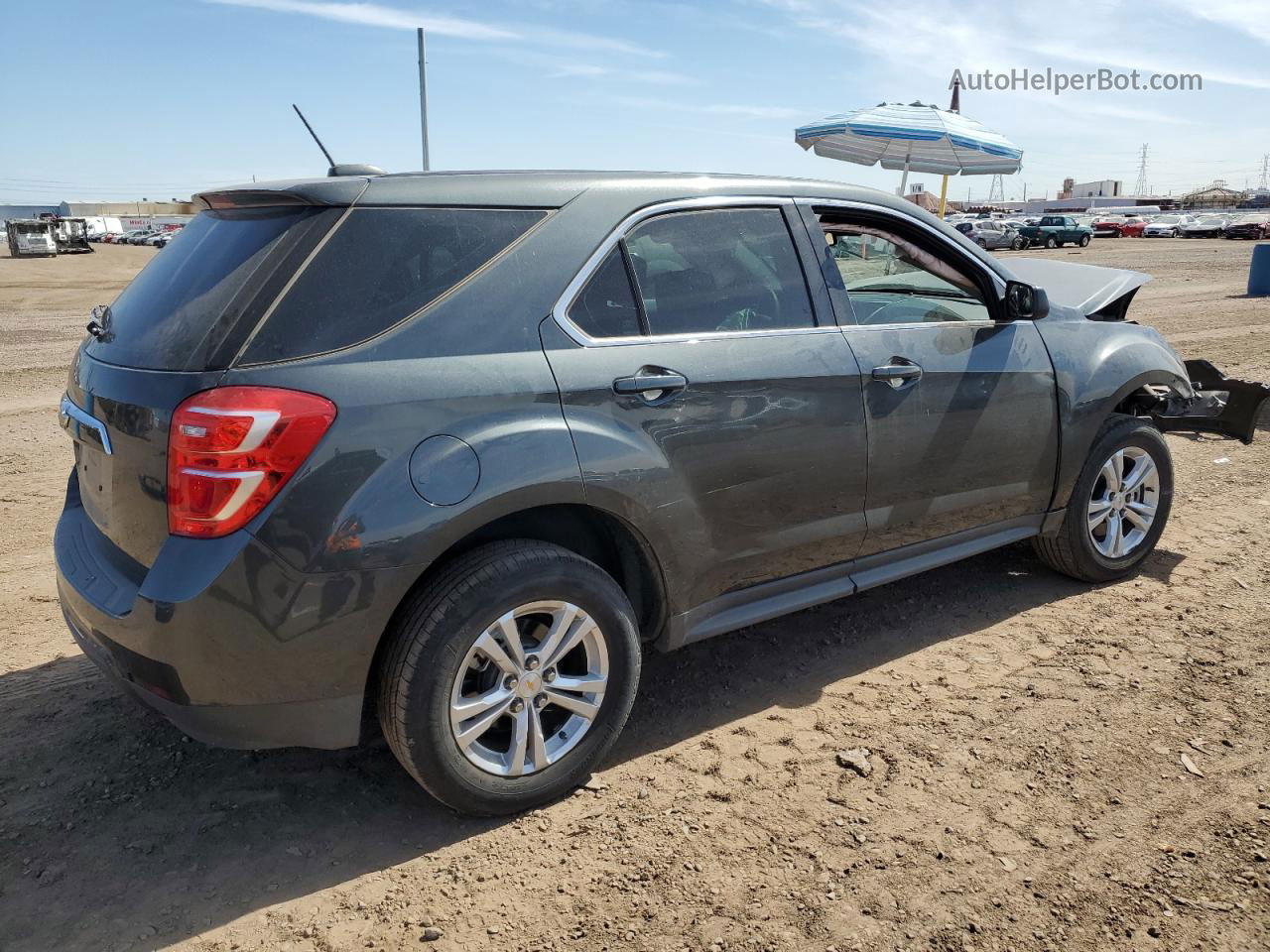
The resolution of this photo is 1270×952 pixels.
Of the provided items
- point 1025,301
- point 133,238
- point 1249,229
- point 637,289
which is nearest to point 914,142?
point 1025,301

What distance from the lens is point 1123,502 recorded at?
4.61 metres

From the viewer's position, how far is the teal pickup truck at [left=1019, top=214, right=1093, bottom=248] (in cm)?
4456

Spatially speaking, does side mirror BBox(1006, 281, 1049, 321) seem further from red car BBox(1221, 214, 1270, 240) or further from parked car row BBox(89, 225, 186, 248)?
parked car row BBox(89, 225, 186, 248)

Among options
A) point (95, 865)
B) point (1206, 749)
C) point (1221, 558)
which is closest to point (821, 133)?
point (1221, 558)

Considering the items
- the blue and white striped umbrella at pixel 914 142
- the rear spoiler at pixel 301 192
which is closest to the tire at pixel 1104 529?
the rear spoiler at pixel 301 192

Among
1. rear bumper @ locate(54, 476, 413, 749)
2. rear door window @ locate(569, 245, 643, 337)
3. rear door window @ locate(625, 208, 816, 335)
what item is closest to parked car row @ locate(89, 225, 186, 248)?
rear door window @ locate(625, 208, 816, 335)

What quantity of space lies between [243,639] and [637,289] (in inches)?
60.8

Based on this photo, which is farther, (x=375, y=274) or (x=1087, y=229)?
(x=1087, y=229)

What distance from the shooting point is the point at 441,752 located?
2.69 meters

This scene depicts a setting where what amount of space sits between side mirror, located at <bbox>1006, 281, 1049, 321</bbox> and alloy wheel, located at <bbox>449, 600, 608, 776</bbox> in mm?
2288

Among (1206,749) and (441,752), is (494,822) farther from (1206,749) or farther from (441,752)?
(1206,749)

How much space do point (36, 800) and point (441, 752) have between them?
1323mm

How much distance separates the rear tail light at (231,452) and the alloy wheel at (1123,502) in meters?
3.57

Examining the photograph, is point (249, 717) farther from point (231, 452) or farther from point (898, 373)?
point (898, 373)
